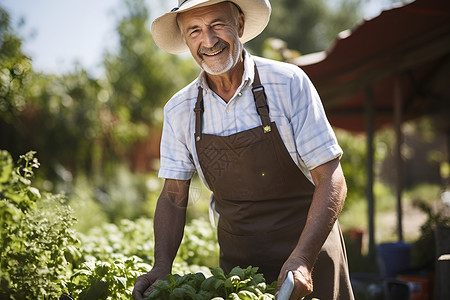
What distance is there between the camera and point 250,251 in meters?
2.12

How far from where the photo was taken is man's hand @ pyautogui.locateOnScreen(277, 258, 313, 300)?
1.58 meters

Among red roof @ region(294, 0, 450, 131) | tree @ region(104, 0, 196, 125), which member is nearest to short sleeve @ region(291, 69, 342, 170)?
red roof @ region(294, 0, 450, 131)

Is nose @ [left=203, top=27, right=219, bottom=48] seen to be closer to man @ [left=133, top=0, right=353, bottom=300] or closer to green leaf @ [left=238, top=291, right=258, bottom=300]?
man @ [left=133, top=0, right=353, bottom=300]

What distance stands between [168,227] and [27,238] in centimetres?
66

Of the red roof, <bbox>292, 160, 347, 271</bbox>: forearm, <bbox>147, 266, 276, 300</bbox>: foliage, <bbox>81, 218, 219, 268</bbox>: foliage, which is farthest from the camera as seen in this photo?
the red roof

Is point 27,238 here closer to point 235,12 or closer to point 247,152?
point 247,152

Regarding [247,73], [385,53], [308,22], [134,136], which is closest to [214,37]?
[247,73]

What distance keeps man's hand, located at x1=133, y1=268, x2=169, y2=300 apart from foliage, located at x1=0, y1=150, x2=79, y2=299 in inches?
10.9

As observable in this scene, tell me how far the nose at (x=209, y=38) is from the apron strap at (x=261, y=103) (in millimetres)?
251

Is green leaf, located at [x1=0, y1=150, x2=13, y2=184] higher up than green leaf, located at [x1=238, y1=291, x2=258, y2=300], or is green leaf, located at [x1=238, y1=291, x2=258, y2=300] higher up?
green leaf, located at [x1=0, y1=150, x2=13, y2=184]

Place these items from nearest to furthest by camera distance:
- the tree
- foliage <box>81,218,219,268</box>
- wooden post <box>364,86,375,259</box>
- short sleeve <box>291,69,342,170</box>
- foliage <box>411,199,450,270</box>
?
short sleeve <box>291,69,342,170</box>, foliage <box>81,218,219,268</box>, foliage <box>411,199,450,270</box>, wooden post <box>364,86,375,259</box>, the tree

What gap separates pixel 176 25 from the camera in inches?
93.7

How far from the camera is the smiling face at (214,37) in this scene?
2066 mm

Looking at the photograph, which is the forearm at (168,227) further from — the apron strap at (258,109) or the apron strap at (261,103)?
the apron strap at (261,103)
